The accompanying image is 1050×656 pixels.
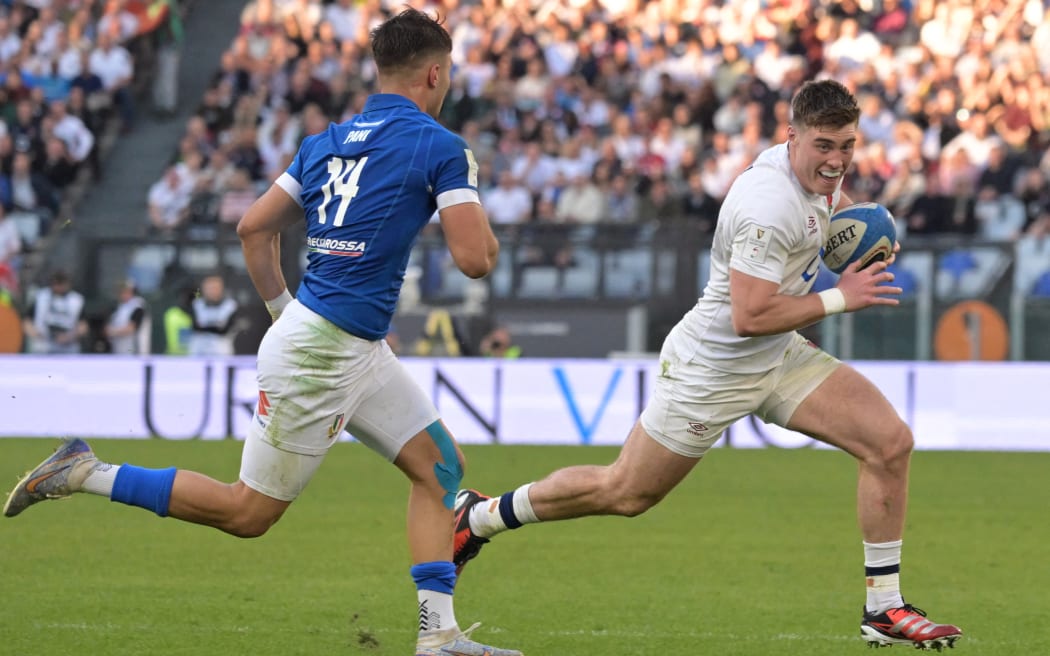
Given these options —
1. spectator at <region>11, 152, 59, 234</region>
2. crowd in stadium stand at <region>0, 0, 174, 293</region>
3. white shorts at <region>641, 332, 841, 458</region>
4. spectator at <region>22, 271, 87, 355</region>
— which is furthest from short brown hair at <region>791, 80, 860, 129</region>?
spectator at <region>11, 152, 59, 234</region>

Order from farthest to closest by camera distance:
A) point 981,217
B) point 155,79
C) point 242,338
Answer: point 155,79
point 981,217
point 242,338

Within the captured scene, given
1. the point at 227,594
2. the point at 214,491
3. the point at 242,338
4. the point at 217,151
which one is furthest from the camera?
the point at 217,151

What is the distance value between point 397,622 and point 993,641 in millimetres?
2503

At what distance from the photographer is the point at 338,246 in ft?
19.6

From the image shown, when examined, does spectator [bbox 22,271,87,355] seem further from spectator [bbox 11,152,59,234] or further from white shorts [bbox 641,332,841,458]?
white shorts [bbox 641,332,841,458]

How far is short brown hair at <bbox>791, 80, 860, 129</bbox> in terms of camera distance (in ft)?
21.2

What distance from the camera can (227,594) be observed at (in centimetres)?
790

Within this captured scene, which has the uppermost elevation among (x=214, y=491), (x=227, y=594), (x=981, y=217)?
(x=981, y=217)

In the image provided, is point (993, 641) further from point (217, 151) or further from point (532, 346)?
point (217, 151)

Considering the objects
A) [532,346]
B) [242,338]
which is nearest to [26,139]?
[242,338]

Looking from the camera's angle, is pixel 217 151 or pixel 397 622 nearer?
pixel 397 622

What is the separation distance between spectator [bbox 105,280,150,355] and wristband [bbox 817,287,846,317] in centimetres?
1189

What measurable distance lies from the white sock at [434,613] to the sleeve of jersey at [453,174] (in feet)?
4.69

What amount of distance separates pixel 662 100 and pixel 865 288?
1478 cm
